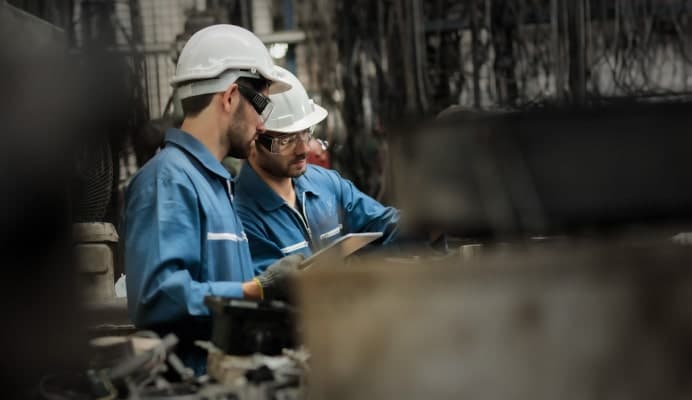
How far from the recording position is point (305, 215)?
4852 mm

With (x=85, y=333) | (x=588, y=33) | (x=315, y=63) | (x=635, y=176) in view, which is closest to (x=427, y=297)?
(x=635, y=176)

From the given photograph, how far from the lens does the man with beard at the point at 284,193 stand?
4641 mm

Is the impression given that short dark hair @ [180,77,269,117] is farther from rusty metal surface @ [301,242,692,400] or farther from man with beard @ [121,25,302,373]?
rusty metal surface @ [301,242,692,400]

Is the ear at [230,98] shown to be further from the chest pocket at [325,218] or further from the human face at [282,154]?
the chest pocket at [325,218]

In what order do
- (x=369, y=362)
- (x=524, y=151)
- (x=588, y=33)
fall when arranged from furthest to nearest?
(x=588, y=33)
(x=369, y=362)
(x=524, y=151)

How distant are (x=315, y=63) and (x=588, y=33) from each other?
6.13ft

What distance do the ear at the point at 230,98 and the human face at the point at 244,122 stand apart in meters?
0.01

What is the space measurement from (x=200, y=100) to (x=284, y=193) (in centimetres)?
125

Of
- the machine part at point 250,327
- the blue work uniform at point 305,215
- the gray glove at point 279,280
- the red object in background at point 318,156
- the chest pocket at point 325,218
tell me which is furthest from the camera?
the red object in background at point 318,156

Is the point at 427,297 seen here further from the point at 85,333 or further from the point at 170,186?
the point at 170,186

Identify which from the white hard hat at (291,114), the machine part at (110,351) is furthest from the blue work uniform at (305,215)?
Result: the machine part at (110,351)

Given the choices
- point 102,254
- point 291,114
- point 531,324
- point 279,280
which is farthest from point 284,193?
point 531,324

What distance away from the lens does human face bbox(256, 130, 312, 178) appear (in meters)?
4.71

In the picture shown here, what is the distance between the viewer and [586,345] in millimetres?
1644
